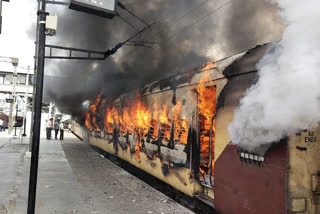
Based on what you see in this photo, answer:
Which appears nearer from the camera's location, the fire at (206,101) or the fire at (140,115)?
the fire at (206,101)

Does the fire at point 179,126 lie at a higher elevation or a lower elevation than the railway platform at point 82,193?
higher

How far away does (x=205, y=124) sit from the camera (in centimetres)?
502

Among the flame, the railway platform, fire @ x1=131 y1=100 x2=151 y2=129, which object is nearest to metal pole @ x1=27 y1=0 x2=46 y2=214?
the railway platform

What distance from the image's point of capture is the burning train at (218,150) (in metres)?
3.17

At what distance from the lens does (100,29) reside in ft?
36.0

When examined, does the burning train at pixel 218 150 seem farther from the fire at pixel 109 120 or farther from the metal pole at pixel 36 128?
the fire at pixel 109 120

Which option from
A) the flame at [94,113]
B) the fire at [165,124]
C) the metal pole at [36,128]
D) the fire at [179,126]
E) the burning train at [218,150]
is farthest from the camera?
the flame at [94,113]

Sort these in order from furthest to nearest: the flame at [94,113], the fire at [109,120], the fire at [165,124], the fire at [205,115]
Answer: the flame at [94,113], the fire at [109,120], the fire at [165,124], the fire at [205,115]

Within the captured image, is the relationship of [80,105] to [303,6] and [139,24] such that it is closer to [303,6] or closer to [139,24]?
[139,24]

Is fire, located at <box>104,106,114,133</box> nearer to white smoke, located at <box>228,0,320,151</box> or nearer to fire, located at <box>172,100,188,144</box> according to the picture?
fire, located at <box>172,100,188,144</box>

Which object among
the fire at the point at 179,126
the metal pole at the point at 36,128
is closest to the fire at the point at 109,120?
the fire at the point at 179,126

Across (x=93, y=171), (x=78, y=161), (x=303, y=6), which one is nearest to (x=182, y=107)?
(x=303, y=6)

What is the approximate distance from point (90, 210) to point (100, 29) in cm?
799

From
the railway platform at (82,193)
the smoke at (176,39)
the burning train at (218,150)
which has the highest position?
the smoke at (176,39)
